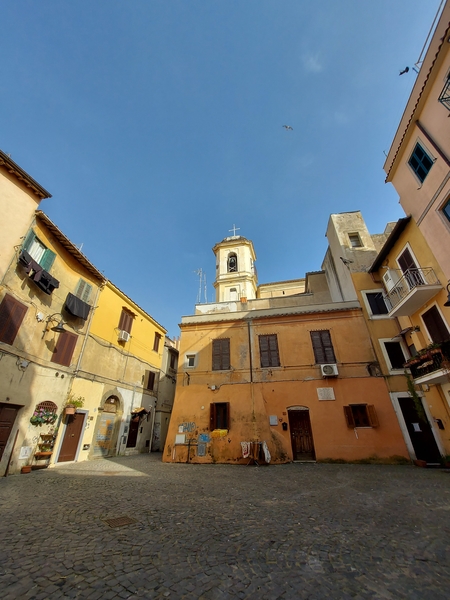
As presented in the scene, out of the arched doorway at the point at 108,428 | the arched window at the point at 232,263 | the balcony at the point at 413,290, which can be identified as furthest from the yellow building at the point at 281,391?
the arched window at the point at 232,263

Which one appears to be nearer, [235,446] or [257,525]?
[257,525]

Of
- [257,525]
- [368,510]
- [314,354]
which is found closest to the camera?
[257,525]

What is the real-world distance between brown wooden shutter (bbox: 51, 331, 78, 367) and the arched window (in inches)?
897

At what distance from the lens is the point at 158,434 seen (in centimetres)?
1944

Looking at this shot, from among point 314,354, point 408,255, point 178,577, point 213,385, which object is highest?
point 408,255

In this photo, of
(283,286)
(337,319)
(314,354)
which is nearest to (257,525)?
(314,354)

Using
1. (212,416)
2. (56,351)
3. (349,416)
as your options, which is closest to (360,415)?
(349,416)

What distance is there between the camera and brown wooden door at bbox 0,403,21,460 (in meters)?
9.85

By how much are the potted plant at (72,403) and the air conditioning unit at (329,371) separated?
1286 centimetres

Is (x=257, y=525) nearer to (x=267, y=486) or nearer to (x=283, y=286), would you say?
(x=267, y=486)

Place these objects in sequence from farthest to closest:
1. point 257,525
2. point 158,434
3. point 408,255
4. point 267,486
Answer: point 158,434
point 408,255
point 267,486
point 257,525

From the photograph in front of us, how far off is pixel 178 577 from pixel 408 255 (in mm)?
14562

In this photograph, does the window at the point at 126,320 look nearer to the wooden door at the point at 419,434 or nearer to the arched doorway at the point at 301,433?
the arched doorway at the point at 301,433

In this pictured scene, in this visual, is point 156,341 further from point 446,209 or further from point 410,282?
point 446,209
